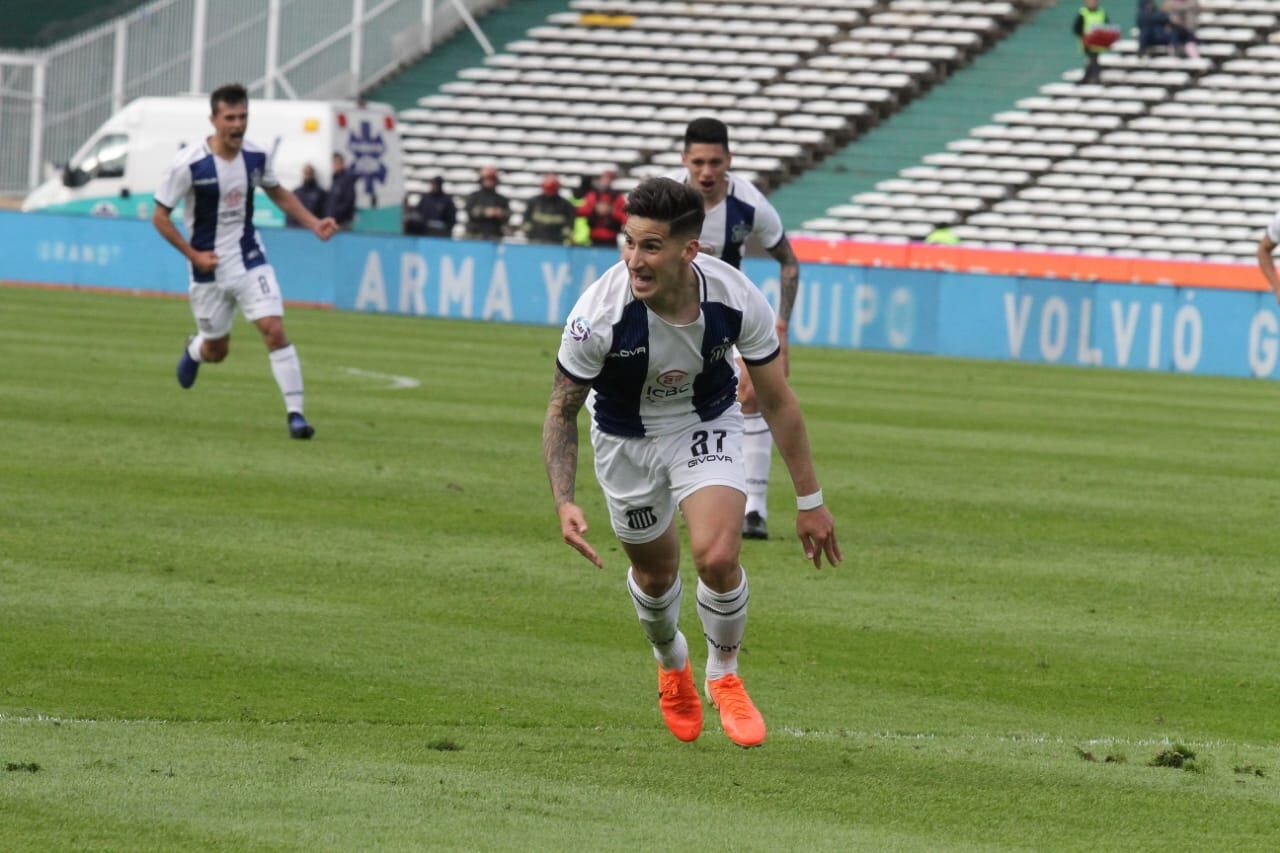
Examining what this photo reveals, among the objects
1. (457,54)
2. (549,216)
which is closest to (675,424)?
(549,216)

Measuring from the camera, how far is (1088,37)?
41.0 m

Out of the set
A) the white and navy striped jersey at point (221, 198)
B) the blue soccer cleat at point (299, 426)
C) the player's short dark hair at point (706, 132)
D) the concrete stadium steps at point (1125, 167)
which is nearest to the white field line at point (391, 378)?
the white and navy striped jersey at point (221, 198)

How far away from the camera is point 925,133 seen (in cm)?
4294

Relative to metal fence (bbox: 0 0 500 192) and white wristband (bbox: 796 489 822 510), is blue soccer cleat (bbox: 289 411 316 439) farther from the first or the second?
metal fence (bbox: 0 0 500 192)

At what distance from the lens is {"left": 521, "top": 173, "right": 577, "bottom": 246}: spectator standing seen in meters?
35.6

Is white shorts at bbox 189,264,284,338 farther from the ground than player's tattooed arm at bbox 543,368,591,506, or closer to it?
closer to it

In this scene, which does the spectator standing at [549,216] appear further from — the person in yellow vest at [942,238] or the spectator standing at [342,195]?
the person in yellow vest at [942,238]

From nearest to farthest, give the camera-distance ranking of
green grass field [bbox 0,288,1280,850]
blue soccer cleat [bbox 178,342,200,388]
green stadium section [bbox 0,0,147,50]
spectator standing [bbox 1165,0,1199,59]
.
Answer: green grass field [bbox 0,288,1280,850] < blue soccer cleat [bbox 178,342,200,388] < spectator standing [bbox 1165,0,1199,59] < green stadium section [bbox 0,0,147,50]

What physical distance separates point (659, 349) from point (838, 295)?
22900mm

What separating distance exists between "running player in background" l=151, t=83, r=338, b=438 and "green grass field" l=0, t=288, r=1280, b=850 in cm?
60

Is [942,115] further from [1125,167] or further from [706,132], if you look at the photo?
[706,132]

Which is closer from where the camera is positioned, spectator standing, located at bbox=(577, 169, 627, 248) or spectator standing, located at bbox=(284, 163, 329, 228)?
spectator standing, located at bbox=(577, 169, 627, 248)

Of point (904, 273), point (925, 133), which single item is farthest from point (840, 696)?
point (925, 133)

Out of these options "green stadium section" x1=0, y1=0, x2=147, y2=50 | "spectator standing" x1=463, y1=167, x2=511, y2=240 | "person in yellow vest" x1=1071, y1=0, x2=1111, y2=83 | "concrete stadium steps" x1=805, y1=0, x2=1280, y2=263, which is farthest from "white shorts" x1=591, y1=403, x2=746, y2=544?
"green stadium section" x1=0, y1=0, x2=147, y2=50
